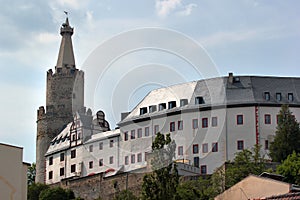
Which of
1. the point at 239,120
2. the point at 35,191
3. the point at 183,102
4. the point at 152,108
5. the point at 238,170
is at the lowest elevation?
the point at 35,191

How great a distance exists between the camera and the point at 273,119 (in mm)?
94562

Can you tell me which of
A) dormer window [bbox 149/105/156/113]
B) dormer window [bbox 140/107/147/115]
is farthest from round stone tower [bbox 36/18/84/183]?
dormer window [bbox 149/105/156/113]

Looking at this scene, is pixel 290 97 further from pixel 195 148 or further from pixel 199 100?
pixel 195 148

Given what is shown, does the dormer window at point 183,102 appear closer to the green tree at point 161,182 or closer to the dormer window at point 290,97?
the dormer window at point 290,97

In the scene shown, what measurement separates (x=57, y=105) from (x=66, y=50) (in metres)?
14.9

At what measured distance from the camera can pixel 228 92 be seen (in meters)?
98.4

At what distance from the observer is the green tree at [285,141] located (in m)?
87.2

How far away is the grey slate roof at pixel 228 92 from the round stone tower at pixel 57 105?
979 inches

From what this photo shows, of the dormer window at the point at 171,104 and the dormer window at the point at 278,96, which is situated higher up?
the dormer window at the point at 278,96

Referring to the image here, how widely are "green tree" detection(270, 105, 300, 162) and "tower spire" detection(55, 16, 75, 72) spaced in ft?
182

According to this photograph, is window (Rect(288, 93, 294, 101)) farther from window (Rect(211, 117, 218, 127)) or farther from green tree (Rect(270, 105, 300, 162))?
window (Rect(211, 117, 218, 127))

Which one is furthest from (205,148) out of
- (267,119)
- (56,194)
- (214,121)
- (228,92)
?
(56,194)

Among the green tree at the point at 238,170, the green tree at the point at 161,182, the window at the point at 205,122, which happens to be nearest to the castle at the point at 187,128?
the window at the point at 205,122

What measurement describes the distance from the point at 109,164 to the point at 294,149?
27.8 m
